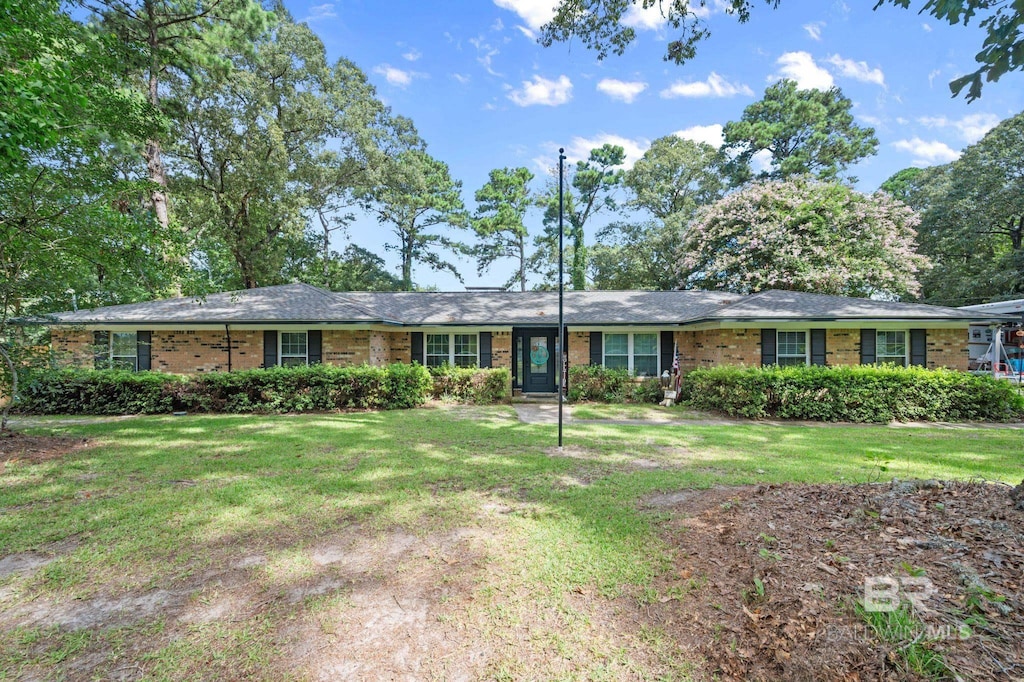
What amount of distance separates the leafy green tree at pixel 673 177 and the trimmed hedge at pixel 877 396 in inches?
774

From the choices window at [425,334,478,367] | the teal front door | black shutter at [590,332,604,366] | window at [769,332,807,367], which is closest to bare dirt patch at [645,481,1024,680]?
Result: window at [769,332,807,367]

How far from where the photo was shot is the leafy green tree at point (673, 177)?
27.6 metres

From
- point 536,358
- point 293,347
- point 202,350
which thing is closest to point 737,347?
point 536,358

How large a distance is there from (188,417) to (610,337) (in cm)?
1163

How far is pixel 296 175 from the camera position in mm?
19969

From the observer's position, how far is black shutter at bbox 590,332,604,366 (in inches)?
562

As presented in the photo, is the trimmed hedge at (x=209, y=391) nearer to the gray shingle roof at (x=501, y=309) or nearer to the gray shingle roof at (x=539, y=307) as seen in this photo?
the gray shingle roof at (x=501, y=309)

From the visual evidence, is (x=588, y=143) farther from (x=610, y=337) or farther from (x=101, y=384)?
(x=101, y=384)

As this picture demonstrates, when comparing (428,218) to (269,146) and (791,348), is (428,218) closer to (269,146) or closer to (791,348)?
(269,146)

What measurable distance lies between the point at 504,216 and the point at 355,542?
28.8 meters

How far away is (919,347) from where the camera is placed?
1256 cm

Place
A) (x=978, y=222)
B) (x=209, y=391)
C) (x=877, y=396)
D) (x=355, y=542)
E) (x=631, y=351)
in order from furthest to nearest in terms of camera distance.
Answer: (x=978, y=222) < (x=631, y=351) < (x=209, y=391) < (x=877, y=396) < (x=355, y=542)

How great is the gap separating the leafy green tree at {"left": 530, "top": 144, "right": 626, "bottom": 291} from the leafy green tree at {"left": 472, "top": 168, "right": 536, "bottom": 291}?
1775mm

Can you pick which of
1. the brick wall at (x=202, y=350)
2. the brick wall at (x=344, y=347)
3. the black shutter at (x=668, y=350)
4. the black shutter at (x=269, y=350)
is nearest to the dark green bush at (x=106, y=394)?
the brick wall at (x=202, y=350)
